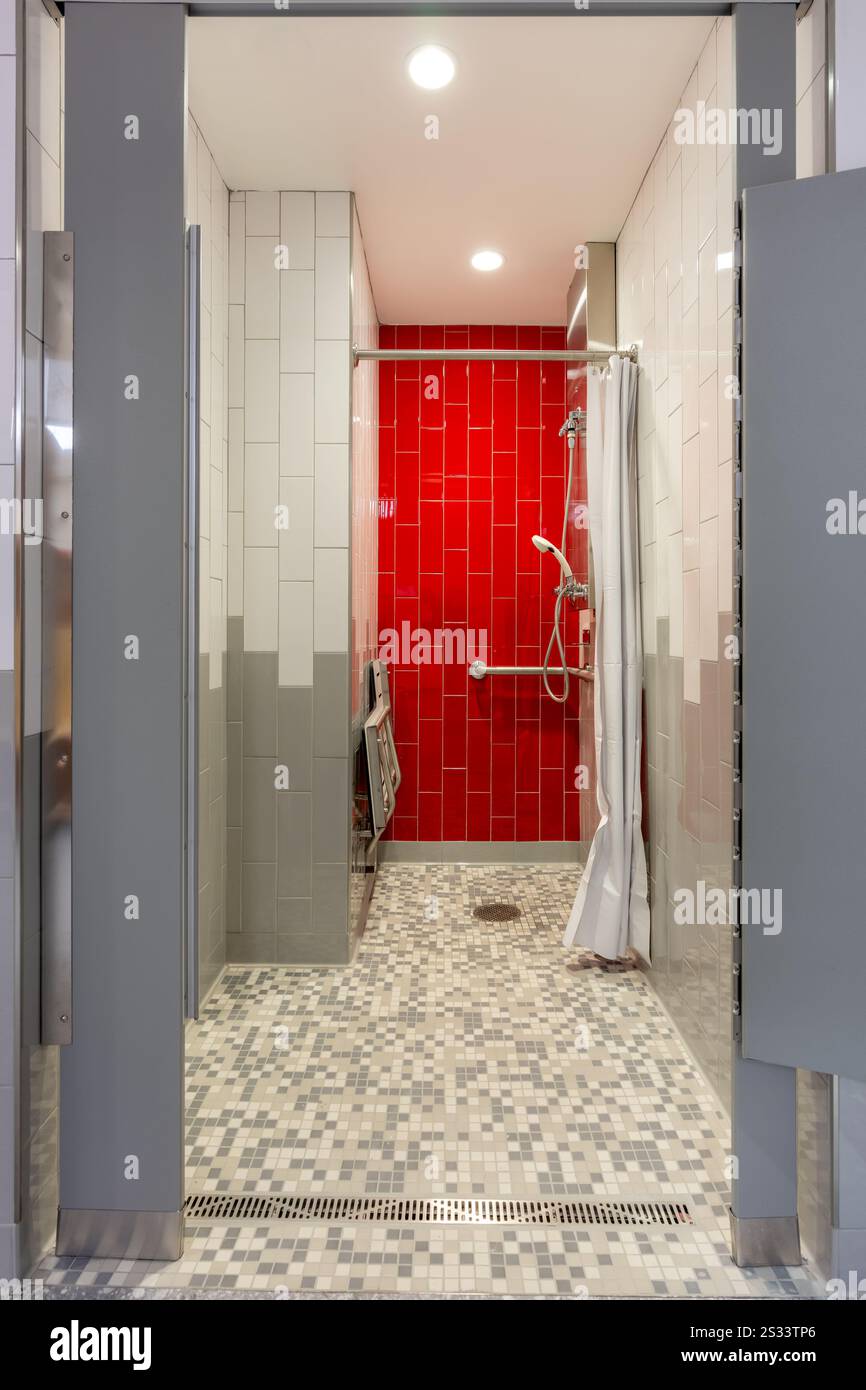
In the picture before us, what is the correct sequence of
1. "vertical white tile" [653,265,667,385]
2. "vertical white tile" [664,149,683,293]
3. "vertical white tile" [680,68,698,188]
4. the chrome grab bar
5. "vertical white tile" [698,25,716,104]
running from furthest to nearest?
the chrome grab bar → "vertical white tile" [653,265,667,385] → "vertical white tile" [664,149,683,293] → "vertical white tile" [680,68,698,188] → "vertical white tile" [698,25,716,104]

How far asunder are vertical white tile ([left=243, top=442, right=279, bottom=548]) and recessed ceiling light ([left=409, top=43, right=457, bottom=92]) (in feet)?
3.58

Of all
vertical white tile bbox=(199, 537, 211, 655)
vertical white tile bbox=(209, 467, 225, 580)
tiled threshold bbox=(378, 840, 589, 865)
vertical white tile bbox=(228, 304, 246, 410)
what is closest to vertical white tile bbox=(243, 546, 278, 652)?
vertical white tile bbox=(209, 467, 225, 580)

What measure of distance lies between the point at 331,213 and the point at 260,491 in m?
0.94

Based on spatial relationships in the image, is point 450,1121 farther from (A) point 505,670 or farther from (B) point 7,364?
(A) point 505,670

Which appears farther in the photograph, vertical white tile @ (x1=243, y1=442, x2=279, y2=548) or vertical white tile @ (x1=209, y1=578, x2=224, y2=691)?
vertical white tile @ (x1=243, y1=442, x2=279, y2=548)

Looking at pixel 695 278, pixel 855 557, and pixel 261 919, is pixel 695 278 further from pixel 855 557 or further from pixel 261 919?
pixel 261 919

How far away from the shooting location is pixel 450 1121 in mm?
1812

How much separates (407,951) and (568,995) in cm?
62

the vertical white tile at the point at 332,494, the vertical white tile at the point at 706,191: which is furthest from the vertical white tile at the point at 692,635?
the vertical white tile at the point at 332,494

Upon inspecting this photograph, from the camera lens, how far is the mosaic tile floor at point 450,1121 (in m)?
1.38

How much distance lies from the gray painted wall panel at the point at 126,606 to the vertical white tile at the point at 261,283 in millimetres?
1238

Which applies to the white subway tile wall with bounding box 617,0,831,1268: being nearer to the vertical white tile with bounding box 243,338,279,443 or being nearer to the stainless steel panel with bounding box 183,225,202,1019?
the stainless steel panel with bounding box 183,225,202,1019

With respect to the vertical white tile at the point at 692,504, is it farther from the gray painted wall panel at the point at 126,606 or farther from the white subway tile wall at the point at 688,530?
the gray painted wall panel at the point at 126,606

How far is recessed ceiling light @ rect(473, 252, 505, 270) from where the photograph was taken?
3.09m
